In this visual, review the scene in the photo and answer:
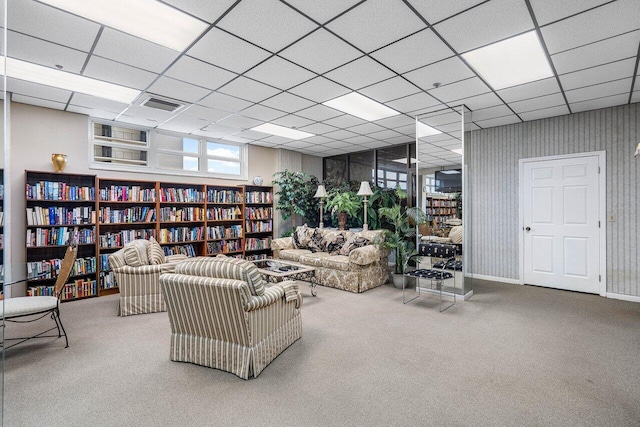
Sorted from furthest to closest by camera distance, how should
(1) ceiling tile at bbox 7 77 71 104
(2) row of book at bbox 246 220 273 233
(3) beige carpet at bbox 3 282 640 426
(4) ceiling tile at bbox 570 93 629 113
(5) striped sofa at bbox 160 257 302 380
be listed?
(2) row of book at bbox 246 220 273 233, (4) ceiling tile at bbox 570 93 629 113, (1) ceiling tile at bbox 7 77 71 104, (5) striped sofa at bbox 160 257 302 380, (3) beige carpet at bbox 3 282 640 426

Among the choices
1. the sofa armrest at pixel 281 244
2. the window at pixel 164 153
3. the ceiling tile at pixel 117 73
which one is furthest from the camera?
the sofa armrest at pixel 281 244

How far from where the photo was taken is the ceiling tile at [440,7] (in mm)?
2168

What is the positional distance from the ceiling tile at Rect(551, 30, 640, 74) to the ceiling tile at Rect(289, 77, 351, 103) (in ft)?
7.14

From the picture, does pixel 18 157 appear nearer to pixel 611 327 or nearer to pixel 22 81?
pixel 22 81

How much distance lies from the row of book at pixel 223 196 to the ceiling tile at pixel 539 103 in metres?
5.06

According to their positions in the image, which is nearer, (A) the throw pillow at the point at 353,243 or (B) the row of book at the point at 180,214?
(A) the throw pillow at the point at 353,243

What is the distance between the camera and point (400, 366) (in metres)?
2.50

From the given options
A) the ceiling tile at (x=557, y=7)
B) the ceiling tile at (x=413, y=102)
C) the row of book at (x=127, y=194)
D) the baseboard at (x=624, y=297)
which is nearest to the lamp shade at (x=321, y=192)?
the ceiling tile at (x=413, y=102)

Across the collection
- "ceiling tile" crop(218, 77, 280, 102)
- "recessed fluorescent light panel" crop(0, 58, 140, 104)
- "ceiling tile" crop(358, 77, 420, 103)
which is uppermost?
"recessed fluorescent light panel" crop(0, 58, 140, 104)

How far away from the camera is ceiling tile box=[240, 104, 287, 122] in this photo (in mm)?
4414

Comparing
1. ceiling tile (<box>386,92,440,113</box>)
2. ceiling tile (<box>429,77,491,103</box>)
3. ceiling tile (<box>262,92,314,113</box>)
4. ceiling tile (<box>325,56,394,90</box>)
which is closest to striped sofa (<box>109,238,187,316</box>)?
ceiling tile (<box>262,92,314,113</box>)

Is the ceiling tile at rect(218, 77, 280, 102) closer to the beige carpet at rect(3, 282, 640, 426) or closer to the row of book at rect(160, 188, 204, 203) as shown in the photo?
the row of book at rect(160, 188, 204, 203)

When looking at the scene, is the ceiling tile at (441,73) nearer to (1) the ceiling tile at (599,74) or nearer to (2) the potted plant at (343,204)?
(1) the ceiling tile at (599,74)

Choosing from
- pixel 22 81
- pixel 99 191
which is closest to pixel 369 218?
pixel 99 191
